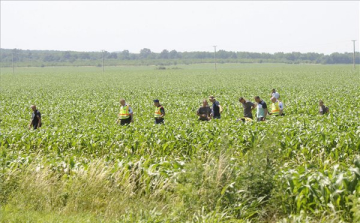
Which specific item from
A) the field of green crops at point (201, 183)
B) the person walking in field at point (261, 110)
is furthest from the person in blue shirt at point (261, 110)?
the field of green crops at point (201, 183)

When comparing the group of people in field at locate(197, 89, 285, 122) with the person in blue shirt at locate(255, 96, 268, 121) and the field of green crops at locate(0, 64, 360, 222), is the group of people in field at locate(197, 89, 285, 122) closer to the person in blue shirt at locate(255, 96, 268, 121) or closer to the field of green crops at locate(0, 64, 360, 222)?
the person in blue shirt at locate(255, 96, 268, 121)

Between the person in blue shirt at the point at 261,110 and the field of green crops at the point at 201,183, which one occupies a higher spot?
the person in blue shirt at the point at 261,110

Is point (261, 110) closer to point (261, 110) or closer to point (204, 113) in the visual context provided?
point (261, 110)

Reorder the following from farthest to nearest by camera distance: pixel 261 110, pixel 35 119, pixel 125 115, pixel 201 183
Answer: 1. pixel 35 119
2. pixel 125 115
3. pixel 261 110
4. pixel 201 183

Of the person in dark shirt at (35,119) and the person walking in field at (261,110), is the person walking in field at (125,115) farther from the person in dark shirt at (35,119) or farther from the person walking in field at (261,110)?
the person walking in field at (261,110)

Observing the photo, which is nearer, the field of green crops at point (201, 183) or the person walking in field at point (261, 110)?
the field of green crops at point (201, 183)

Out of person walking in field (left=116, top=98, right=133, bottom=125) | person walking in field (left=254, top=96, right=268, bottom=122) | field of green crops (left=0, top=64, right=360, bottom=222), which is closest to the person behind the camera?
Answer: field of green crops (left=0, top=64, right=360, bottom=222)

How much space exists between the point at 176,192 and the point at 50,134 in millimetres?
7768

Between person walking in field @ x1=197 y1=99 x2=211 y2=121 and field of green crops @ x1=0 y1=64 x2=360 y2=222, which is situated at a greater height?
person walking in field @ x1=197 y1=99 x2=211 y2=121

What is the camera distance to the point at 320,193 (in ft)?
26.6

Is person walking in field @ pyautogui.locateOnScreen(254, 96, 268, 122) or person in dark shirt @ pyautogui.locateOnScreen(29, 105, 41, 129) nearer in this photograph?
person walking in field @ pyautogui.locateOnScreen(254, 96, 268, 122)

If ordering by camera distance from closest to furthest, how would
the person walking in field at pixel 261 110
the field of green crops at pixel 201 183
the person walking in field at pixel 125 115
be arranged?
the field of green crops at pixel 201 183 < the person walking in field at pixel 261 110 < the person walking in field at pixel 125 115

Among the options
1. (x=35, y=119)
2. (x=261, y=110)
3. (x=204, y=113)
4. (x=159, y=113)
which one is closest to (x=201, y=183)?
(x=159, y=113)

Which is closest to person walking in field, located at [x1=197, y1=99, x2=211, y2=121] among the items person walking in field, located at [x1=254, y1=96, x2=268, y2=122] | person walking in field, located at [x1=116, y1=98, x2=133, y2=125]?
person walking in field, located at [x1=254, y1=96, x2=268, y2=122]
